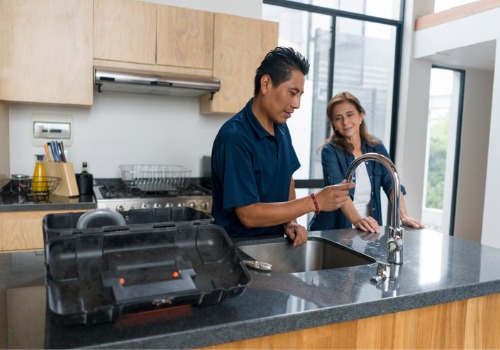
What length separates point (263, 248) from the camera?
5.40 feet

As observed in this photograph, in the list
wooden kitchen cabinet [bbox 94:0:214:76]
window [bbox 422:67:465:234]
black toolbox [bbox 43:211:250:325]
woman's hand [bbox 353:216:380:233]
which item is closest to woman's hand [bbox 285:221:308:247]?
woman's hand [bbox 353:216:380:233]

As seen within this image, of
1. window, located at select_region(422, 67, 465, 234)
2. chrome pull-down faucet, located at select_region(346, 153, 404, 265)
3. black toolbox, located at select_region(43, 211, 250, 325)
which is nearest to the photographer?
black toolbox, located at select_region(43, 211, 250, 325)

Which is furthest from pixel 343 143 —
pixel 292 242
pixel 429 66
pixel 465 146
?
pixel 465 146

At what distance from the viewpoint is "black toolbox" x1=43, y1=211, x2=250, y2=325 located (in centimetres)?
81

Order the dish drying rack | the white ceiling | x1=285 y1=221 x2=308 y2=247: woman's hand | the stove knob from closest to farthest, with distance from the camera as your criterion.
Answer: x1=285 y1=221 x2=308 y2=247: woman's hand < the stove knob < the dish drying rack < the white ceiling

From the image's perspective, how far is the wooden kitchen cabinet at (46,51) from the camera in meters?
2.63

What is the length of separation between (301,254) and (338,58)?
121 inches

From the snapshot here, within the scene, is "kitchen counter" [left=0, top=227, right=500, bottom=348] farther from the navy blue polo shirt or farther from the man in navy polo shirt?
the navy blue polo shirt

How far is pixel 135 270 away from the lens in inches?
35.4

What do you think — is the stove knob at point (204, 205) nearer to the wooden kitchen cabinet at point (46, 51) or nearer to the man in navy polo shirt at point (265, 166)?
the wooden kitchen cabinet at point (46, 51)

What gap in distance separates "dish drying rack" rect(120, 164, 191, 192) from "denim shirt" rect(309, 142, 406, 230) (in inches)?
44.0

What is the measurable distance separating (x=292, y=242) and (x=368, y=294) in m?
0.62

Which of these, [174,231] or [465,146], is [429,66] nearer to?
[465,146]

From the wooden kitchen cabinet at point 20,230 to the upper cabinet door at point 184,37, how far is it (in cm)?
132
